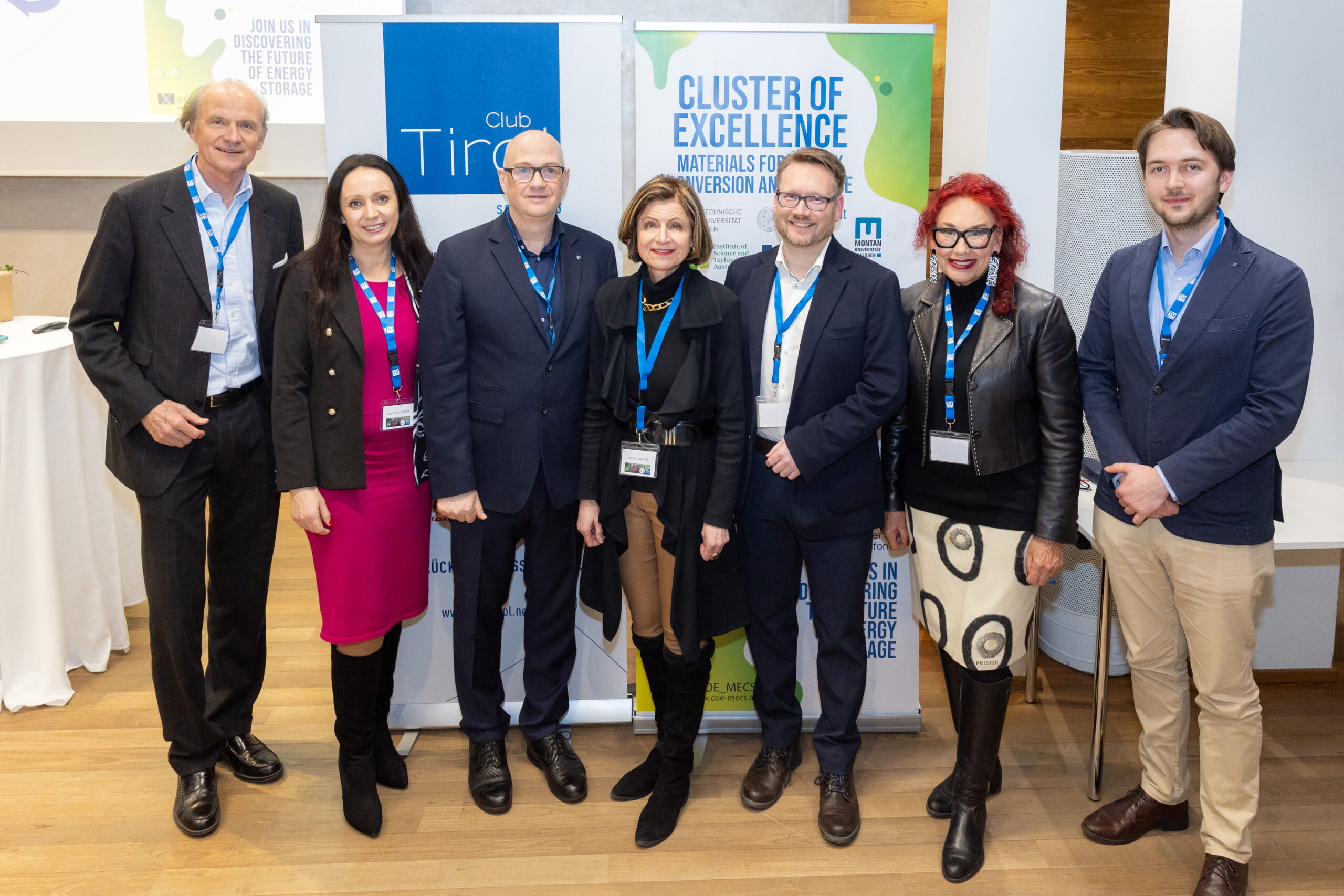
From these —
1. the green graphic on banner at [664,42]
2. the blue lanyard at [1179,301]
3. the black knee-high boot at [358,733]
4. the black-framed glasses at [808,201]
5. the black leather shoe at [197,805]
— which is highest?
the green graphic on banner at [664,42]

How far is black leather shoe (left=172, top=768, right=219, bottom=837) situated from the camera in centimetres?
267

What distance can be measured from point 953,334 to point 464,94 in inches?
66.1

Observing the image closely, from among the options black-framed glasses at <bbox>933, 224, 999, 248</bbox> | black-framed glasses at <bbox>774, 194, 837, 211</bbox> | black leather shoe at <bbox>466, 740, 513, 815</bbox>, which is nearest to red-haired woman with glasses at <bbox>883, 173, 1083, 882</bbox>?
black-framed glasses at <bbox>933, 224, 999, 248</bbox>

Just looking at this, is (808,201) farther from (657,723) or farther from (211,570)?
(211,570)

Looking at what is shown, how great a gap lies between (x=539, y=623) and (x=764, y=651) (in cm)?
68

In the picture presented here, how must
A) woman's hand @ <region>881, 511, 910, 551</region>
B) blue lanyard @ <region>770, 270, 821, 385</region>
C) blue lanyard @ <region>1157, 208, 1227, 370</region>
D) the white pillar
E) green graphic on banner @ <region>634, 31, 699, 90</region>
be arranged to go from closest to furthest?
blue lanyard @ <region>1157, 208, 1227, 370</region> → blue lanyard @ <region>770, 270, 821, 385</region> → woman's hand @ <region>881, 511, 910, 551</region> → green graphic on banner @ <region>634, 31, 699, 90</region> → the white pillar

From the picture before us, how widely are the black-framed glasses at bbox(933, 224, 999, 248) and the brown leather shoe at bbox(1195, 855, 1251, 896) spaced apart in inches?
64.7

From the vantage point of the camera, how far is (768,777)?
111 inches

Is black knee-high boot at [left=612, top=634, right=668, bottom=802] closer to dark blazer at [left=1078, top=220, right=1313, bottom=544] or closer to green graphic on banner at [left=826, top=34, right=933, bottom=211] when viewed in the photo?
dark blazer at [left=1078, top=220, right=1313, bottom=544]

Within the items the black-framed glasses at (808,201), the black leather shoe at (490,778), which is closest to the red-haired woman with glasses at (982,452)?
the black-framed glasses at (808,201)

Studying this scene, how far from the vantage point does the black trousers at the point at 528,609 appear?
271 cm

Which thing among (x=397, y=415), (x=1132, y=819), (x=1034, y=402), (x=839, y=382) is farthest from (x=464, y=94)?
(x=1132, y=819)

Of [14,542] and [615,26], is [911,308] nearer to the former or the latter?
[615,26]

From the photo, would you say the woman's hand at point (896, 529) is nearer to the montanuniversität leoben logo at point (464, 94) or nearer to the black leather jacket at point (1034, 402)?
the black leather jacket at point (1034, 402)
